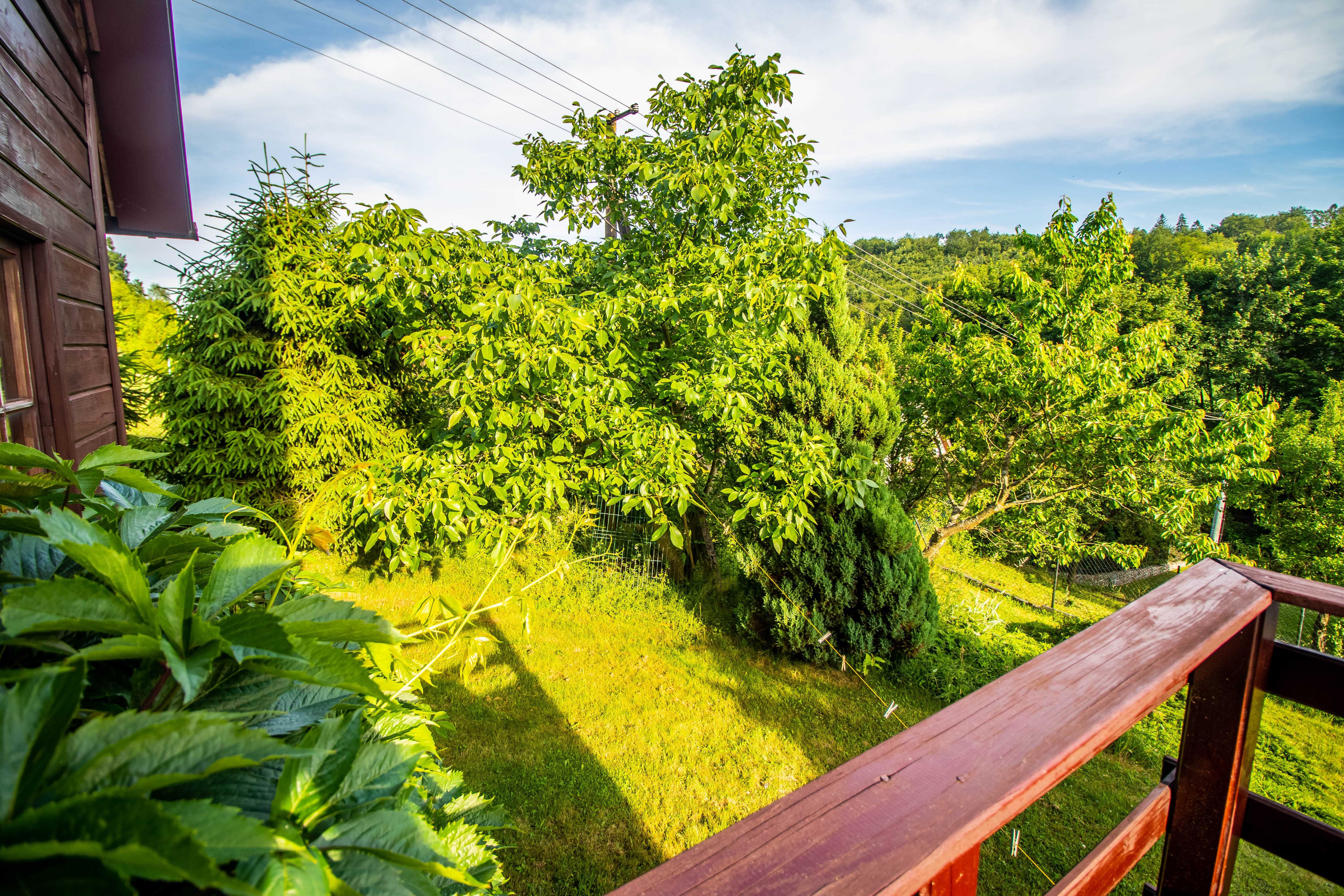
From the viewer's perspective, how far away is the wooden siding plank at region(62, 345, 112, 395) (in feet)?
7.15

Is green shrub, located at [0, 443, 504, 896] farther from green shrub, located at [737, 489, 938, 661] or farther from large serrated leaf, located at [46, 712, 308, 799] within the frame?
green shrub, located at [737, 489, 938, 661]

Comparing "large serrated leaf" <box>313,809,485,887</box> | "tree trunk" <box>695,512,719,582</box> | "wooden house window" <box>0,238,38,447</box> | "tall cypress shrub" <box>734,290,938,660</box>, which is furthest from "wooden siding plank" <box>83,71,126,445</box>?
"tree trunk" <box>695,512,719,582</box>

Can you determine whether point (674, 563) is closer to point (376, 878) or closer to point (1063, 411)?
point (1063, 411)

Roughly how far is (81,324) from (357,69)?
8843 millimetres

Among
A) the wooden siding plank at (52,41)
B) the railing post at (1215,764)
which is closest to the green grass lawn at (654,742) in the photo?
the railing post at (1215,764)

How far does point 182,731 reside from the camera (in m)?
0.30

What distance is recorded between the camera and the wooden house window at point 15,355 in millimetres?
1796

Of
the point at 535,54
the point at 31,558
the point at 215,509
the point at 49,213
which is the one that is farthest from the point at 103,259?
the point at 535,54

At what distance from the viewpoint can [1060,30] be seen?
1274 cm

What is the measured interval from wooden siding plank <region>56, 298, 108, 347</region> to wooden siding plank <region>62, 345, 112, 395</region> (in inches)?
1.0

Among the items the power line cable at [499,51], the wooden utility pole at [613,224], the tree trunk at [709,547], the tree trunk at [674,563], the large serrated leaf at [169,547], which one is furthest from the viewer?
the power line cable at [499,51]

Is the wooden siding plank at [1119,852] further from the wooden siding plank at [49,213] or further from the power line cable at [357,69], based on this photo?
the power line cable at [357,69]

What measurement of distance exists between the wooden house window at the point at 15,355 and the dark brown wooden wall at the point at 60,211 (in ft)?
0.10

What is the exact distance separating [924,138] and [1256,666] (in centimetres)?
2464
